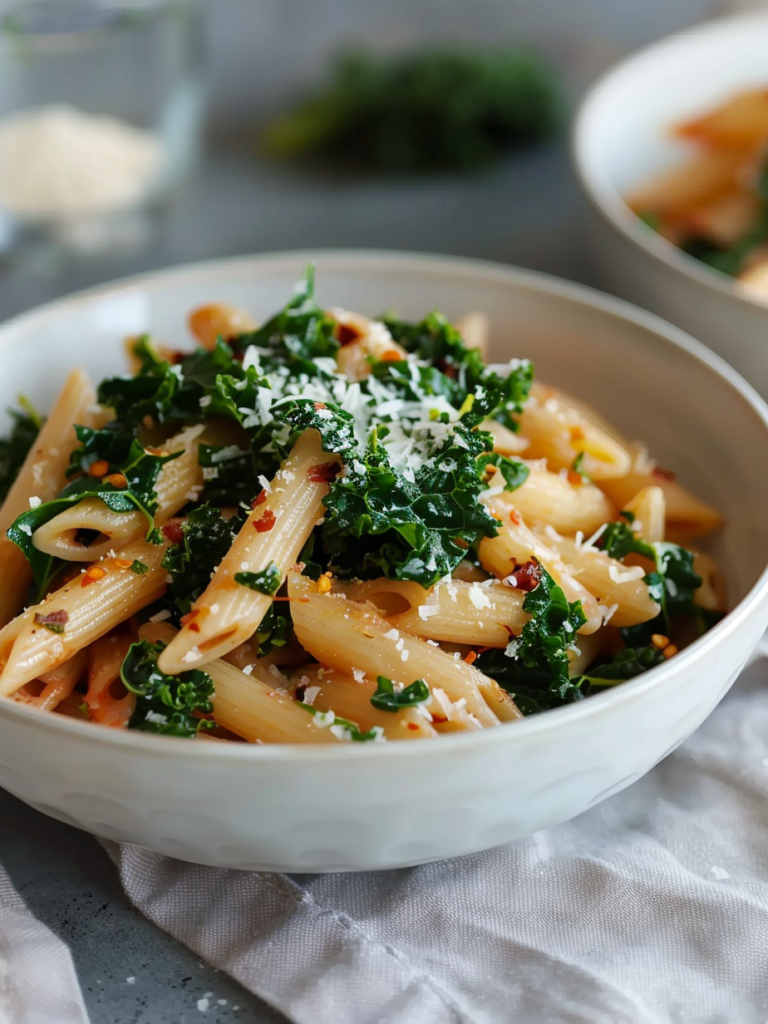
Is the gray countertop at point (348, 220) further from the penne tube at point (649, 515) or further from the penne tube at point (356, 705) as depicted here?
the penne tube at point (356, 705)

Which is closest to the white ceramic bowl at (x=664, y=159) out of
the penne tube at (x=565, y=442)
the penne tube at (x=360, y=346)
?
the penne tube at (x=565, y=442)

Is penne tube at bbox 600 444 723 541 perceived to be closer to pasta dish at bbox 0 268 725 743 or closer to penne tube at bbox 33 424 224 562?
pasta dish at bbox 0 268 725 743

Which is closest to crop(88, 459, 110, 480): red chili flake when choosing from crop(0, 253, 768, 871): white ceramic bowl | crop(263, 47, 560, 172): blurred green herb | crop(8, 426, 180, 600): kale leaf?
crop(8, 426, 180, 600): kale leaf

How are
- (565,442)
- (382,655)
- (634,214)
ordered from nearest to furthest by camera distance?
(382,655) < (565,442) < (634,214)

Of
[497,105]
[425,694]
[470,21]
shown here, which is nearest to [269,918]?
[425,694]

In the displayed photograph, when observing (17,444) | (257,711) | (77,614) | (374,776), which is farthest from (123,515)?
(374,776)

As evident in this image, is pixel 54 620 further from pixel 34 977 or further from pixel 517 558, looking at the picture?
pixel 517 558

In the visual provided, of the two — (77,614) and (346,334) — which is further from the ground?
(346,334)
